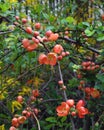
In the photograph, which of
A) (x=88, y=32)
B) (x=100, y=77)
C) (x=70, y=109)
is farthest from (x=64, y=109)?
(x=88, y=32)

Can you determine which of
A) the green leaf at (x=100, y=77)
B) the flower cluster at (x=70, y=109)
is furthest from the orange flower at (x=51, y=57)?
the green leaf at (x=100, y=77)

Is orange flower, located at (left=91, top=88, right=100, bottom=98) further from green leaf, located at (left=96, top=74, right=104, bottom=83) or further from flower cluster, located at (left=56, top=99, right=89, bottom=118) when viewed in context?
flower cluster, located at (left=56, top=99, right=89, bottom=118)

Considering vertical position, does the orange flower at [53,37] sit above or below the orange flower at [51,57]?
above

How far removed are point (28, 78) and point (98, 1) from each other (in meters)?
1.19

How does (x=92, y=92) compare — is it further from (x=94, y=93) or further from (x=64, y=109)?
(x=64, y=109)

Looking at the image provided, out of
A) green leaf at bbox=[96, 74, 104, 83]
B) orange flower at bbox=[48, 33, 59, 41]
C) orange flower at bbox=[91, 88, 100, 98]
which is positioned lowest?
orange flower at bbox=[91, 88, 100, 98]

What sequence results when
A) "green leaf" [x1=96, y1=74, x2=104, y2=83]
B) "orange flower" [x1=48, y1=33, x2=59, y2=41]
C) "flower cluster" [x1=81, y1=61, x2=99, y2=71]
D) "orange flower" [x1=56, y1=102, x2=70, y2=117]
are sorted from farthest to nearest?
"flower cluster" [x1=81, y1=61, x2=99, y2=71] < "green leaf" [x1=96, y1=74, x2=104, y2=83] < "orange flower" [x1=48, y1=33, x2=59, y2=41] < "orange flower" [x1=56, y1=102, x2=70, y2=117]

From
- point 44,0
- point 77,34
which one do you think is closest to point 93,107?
point 77,34

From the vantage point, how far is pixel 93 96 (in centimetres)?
172

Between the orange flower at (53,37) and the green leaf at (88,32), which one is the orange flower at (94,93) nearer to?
the green leaf at (88,32)

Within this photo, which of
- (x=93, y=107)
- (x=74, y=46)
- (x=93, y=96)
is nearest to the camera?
(x=93, y=96)

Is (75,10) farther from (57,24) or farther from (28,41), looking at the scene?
(28,41)

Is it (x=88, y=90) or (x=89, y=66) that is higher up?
(x=89, y=66)

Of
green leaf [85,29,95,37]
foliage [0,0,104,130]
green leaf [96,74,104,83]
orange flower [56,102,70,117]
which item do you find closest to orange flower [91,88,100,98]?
foliage [0,0,104,130]
